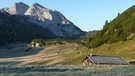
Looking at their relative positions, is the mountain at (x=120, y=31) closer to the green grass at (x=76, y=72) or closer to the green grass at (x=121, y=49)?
the green grass at (x=121, y=49)

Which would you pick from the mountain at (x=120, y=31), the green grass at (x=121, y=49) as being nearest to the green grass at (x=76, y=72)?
the green grass at (x=121, y=49)

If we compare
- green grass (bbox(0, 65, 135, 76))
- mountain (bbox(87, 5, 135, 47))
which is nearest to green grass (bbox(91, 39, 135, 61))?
mountain (bbox(87, 5, 135, 47))

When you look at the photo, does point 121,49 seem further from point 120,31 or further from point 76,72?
point 76,72

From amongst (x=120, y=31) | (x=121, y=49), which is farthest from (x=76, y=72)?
(x=120, y=31)

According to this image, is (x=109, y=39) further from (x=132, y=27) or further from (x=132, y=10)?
(x=132, y=10)

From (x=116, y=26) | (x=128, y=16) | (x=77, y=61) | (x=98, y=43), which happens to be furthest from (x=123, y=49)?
(x=128, y=16)

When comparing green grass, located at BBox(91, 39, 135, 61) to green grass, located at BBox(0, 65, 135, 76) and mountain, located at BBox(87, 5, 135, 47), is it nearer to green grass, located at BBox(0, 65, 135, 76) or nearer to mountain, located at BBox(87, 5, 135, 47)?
mountain, located at BBox(87, 5, 135, 47)

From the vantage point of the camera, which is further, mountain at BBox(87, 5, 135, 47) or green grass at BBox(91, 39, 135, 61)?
mountain at BBox(87, 5, 135, 47)

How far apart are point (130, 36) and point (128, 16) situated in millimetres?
33918

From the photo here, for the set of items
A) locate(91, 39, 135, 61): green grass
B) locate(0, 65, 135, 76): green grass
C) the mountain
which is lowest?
locate(0, 65, 135, 76): green grass

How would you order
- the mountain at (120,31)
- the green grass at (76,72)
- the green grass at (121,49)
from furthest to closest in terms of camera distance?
the mountain at (120,31) < the green grass at (121,49) < the green grass at (76,72)

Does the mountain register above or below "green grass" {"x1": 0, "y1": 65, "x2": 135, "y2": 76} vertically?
above

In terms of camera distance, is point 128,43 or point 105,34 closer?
point 128,43

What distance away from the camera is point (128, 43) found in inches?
5423
